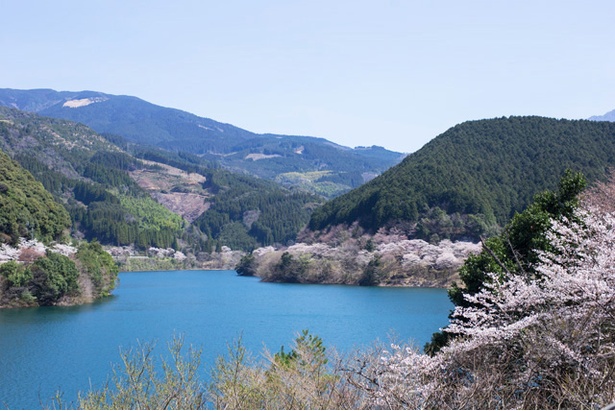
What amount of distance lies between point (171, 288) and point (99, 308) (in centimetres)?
1672

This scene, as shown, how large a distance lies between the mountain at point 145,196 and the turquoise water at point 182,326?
145 feet

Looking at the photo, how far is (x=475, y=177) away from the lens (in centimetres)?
5822

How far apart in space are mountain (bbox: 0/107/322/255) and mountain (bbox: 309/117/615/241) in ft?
110

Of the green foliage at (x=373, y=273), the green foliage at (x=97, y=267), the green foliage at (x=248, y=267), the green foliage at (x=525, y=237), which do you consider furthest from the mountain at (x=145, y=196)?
the green foliage at (x=525, y=237)

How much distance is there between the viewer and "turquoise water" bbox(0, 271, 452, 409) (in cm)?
1827

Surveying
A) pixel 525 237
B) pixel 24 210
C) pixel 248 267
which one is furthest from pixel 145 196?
pixel 525 237

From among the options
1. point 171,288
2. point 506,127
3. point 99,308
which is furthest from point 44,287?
point 506,127

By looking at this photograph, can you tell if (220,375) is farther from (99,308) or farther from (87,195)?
(87,195)

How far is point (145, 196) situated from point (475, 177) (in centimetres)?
6556

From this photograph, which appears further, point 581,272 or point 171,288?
point 171,288

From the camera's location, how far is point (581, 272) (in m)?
8.70

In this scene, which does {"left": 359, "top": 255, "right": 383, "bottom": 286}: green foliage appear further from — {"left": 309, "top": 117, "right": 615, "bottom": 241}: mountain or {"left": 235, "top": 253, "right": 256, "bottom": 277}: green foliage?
{"left": 235, "top": 253, "right": 256, "bottom": 277}: green foliage

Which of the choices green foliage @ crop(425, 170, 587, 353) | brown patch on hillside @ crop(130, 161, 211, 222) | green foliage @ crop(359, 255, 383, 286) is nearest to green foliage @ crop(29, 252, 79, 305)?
green foliage @ crop(359, 255, 383, 286)

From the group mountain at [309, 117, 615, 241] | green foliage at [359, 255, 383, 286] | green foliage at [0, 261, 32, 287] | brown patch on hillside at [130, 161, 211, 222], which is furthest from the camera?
brown patch on hillside at [130, 161, 211, 222]
